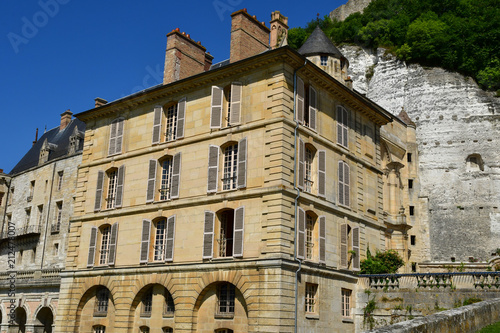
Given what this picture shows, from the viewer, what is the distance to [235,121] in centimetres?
1925

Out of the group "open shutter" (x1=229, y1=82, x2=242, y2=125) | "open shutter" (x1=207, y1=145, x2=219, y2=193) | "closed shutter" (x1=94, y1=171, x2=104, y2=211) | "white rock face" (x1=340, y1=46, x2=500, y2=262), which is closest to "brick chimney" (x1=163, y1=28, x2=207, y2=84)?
"closed shutter" (x1=94, y1=171, x2=104, y2=211)

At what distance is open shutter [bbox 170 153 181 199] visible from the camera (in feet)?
65.8

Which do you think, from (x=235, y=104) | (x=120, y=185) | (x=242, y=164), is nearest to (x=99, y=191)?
(x=120, y=185)

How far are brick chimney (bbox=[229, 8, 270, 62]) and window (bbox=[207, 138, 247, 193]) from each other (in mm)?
4659

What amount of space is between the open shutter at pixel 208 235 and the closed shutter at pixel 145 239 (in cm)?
276

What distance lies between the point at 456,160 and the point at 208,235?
2269 centimetres

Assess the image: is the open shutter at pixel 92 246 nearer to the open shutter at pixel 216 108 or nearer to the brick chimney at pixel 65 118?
the open shutter at pixel 216 108

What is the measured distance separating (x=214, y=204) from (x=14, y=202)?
2257 cm

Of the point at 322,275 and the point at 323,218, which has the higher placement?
the point at 323,218

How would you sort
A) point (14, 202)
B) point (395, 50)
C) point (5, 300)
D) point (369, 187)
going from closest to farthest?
point (369, 187)
point (5, 300)
point (14, 202)
point (395, 50)

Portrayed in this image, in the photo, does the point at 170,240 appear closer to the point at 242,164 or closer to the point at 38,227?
the point at 242,164

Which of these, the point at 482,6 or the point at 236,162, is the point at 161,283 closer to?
the point at 236,162

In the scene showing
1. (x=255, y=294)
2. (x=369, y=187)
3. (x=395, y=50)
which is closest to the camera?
(x=255, y=294)

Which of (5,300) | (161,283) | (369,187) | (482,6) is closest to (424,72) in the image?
(482,6)
